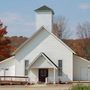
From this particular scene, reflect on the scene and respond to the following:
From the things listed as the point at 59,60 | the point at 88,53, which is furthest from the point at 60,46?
the point at 88,53

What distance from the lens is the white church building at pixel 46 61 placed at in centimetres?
6788

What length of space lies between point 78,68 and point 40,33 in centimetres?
790

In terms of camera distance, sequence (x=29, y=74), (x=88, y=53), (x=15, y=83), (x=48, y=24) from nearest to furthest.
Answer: (x=15, y=83) < (x=29, y=74) < (x=48, y=24) < (x=88, y=53)

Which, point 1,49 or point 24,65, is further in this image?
point 1,49

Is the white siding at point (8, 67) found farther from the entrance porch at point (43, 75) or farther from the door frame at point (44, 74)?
the door frame at point (44, 74)

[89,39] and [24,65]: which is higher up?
[89,39]

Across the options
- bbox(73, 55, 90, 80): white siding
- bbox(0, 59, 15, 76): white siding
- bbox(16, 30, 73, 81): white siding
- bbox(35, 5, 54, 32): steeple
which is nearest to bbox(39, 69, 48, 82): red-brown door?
bbox(16, 30, 73, 81): white siding

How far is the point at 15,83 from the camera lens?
63125mm

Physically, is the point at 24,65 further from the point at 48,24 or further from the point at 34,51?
the point at 48,24

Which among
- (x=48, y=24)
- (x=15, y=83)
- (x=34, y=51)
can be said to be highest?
(x=48, y=24)

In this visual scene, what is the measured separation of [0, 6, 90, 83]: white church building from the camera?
67875 mm

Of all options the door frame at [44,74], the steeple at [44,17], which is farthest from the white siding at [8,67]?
the steeple at [44,17]

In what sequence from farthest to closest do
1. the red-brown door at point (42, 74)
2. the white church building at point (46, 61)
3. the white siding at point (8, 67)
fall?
the white siding at point (8, 67) → the red-brown door at point (42, 74) → the white church building at point (46, 61)

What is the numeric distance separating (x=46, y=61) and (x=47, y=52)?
A: 8.11 ft
